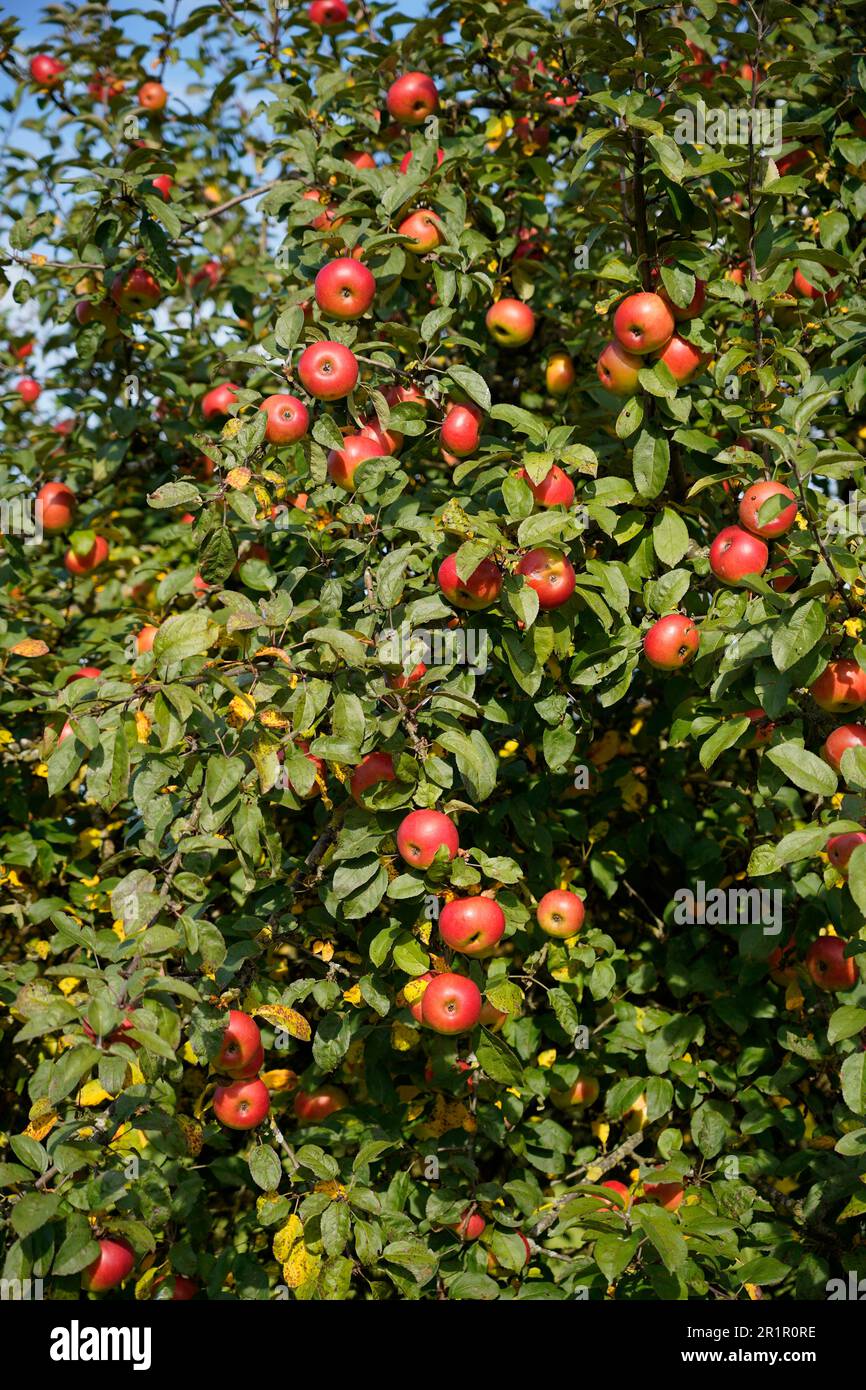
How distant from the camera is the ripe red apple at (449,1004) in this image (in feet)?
7.70

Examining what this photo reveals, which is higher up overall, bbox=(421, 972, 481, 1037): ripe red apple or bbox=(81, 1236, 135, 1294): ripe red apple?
bbox=(421, 972, 481, 1037): ripe red apple

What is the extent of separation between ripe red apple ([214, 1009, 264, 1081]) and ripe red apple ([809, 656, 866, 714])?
140cm

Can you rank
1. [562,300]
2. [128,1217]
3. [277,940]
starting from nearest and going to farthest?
1. [128,1217]
2. [277,940]
3. [562,300]

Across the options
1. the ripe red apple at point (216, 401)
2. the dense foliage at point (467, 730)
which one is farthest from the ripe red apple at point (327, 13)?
the ripe red apple at point (216, 401)

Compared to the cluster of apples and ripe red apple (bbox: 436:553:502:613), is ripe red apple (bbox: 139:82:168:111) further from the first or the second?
ripe red apple (bbox: 436:553:502:613)

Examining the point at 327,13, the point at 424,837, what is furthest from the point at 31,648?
the point at 327,13

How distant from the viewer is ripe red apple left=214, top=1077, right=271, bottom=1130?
258 centimetres

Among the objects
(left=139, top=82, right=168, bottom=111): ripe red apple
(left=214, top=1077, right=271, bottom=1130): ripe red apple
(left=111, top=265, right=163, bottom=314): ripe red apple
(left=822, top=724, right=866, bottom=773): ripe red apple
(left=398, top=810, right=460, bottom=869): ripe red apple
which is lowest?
(left=214, top=1077, right=271, bottom=1130): ripe red apple

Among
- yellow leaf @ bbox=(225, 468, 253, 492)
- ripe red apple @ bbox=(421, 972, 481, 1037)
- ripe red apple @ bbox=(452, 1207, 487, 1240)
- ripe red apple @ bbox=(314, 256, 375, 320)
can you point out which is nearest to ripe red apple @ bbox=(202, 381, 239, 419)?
ripe red apple @ bbox=(314, 256, 375, 320)

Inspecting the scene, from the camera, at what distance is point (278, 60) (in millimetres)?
4066

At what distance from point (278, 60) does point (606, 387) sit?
7.14 feet
